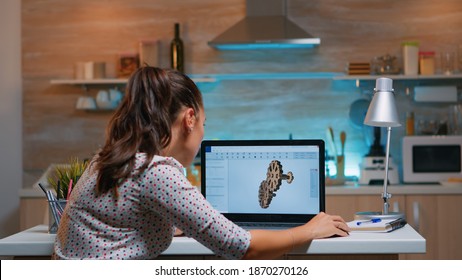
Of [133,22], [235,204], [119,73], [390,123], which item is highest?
[133,22]

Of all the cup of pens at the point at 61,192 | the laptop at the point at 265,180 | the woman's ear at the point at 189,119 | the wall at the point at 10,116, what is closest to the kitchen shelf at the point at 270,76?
the wall at the point at 10,116

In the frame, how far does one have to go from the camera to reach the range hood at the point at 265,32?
4.85m

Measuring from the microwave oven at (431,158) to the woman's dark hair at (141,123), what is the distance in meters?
3.17

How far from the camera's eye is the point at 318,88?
5.19m

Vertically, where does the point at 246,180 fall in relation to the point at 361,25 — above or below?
below

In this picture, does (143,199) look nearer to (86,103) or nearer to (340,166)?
(340,166)

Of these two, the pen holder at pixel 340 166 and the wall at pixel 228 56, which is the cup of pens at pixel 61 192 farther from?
the wall at pixel 228 56

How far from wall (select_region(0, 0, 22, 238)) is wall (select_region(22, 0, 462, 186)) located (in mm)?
59

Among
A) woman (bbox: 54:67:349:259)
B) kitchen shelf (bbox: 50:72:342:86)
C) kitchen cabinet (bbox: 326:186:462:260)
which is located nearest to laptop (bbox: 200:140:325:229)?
woman (bbox: 54:67:349:259)

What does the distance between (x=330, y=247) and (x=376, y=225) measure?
10.9 inches
